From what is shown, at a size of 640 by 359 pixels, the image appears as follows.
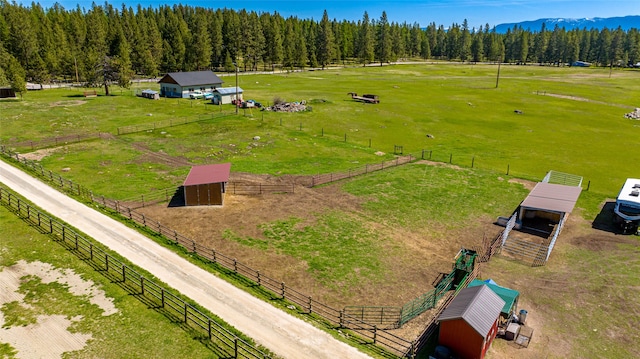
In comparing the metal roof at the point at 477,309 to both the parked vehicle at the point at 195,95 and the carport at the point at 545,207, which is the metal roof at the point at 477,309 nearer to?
the carport at the point at 545,207

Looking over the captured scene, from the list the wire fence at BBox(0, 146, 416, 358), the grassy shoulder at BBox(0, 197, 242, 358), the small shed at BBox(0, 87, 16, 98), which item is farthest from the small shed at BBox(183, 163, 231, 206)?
the small shed at BBox(0, 87, 16, 98)

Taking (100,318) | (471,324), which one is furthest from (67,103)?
(471,324)

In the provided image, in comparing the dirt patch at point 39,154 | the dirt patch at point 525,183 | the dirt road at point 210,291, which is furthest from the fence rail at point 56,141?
the dirt patch at point 525,183

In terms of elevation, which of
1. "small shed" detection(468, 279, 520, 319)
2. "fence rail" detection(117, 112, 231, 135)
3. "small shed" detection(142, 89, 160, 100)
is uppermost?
"small shed" detection(142, 89, 160, 100)

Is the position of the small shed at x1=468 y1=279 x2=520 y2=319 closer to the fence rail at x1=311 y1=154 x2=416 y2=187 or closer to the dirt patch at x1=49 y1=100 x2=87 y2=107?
the fence rail at x1=311 y1=154 x2=416 y2=187

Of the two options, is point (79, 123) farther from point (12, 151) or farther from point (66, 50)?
point (66, 50)

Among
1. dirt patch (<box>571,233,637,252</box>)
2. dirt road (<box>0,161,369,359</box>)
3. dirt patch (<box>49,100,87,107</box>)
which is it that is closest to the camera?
dirt road (<box>0,161,369,359</box>)

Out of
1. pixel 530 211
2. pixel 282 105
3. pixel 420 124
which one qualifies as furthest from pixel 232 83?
pixel 530 211

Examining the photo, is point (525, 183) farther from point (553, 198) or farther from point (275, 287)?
point (275, 287)
